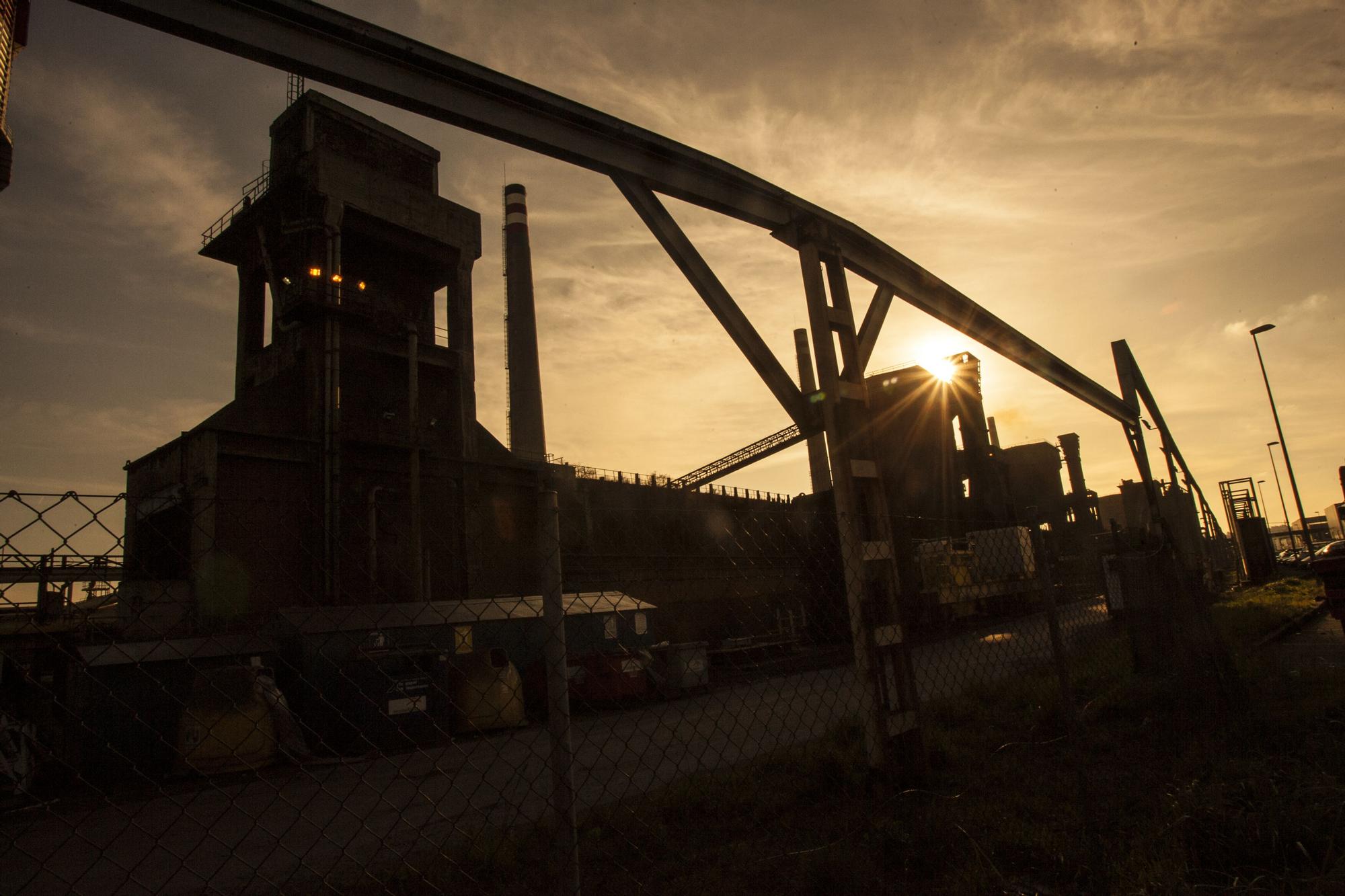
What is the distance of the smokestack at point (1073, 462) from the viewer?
45.6m

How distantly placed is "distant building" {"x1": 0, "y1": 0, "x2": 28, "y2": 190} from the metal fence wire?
1488 millimetres

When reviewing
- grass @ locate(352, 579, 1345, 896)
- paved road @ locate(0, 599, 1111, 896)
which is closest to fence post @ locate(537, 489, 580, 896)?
grass @ locate(352, 579, 1345, 896)

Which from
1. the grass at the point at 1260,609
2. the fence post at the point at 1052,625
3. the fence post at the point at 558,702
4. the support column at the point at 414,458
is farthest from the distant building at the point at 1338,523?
the support column at the point at 414,458

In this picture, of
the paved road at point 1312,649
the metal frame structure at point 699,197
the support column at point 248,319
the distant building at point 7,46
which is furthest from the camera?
the support column at point 248,319

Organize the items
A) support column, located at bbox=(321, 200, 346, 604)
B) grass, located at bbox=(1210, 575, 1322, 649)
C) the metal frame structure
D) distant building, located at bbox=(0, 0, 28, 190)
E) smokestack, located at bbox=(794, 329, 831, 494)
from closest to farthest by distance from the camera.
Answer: distant building, located at bbox=(0, 0, 28, 190) → the metal frame structure → grass, located at bbox=(1210, 575, 1322, 649) → support column, located at bbox=(321, 200, 346, 604) → smokestack, located at bbox=(794, 329, 831, 494)

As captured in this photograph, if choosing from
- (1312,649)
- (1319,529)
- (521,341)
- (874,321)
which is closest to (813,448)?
(521,341)

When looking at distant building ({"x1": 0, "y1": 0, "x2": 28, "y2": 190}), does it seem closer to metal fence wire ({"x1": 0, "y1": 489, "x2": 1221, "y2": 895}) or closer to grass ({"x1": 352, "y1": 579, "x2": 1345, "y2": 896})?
metal fence wire ({"x1": 0, "y1": 489, "x2": 1221, "y2": 895})

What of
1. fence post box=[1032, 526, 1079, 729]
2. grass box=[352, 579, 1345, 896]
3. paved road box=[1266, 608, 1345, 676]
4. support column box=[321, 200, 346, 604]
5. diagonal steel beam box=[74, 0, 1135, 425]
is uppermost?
support column box=[321, 200, 346, 604]

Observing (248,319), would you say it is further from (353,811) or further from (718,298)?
(718,298)

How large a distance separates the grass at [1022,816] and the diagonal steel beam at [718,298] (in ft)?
7.95

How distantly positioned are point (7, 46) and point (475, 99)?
184 cm

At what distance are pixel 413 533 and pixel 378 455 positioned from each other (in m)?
2.71

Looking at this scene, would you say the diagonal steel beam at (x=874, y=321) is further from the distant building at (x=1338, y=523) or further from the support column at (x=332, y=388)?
the support column at (x=332, y=388)

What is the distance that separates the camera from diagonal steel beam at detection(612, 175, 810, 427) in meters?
4.52
